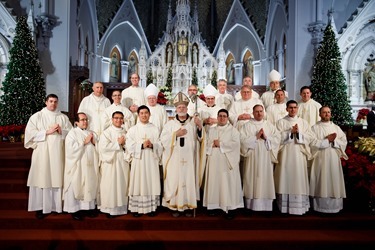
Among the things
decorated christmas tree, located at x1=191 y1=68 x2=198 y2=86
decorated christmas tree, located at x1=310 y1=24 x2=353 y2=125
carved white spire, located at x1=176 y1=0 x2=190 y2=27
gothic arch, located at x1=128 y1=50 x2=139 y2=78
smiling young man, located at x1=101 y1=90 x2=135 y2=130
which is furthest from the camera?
gothic arch, located at x1=128 y1=50 x2=139 y2=78

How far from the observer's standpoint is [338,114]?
1185 cm

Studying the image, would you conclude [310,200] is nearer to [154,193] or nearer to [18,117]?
[154,193]

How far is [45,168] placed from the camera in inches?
213

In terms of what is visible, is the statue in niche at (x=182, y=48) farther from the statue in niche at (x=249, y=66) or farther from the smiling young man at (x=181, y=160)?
the smiling young man at (x=181, y=160)

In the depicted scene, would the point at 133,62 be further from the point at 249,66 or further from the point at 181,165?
the point at 181,165

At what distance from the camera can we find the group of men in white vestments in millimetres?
5410

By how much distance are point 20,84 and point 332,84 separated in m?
10.8

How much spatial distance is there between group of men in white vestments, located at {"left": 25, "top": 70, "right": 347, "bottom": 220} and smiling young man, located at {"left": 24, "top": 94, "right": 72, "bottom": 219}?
16 millimetres

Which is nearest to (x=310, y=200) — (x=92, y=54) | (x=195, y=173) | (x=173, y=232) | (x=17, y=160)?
(x=195, y=173)

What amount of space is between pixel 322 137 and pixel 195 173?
2.34 metres

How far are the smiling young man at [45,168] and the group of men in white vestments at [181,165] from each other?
0.02m

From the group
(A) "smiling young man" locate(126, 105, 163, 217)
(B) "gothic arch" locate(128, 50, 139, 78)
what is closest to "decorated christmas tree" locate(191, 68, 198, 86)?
(B) "gothic arch" locate(128, 50, 139, 78)

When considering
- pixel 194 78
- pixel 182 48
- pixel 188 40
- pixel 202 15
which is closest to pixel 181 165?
pixel 194 78

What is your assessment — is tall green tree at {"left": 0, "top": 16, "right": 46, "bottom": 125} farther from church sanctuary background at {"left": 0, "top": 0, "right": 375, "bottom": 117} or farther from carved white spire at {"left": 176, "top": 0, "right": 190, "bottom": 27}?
carved white spire at {"left": 176, "top": 0, "right": 190, "bottom": 27}
